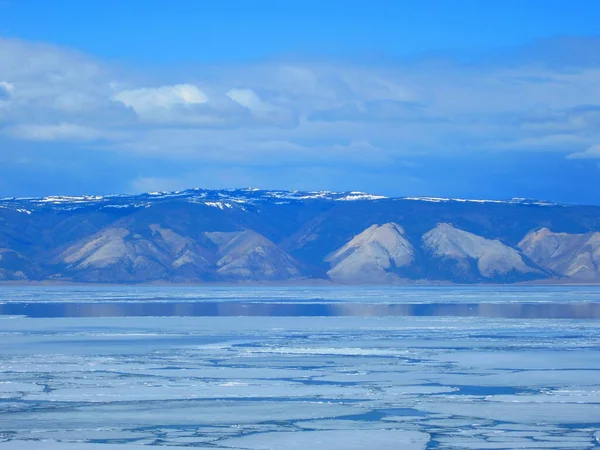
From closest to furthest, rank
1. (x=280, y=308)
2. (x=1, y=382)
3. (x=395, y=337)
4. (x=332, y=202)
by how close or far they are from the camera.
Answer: (x=1, y=382)
(x=395, y=337)
(x=280, y=308)
(x=332, y=202)

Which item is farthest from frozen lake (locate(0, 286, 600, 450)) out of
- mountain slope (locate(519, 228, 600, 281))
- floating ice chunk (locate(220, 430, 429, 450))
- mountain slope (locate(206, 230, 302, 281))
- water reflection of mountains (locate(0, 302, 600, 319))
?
mountain slope (locate(519, 228, 600, 281))

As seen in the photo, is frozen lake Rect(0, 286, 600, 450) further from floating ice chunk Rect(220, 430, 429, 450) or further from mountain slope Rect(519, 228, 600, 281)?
mountain slope Rect(519, 228, 600, 281)

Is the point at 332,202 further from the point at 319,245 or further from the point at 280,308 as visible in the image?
the point at 280,308

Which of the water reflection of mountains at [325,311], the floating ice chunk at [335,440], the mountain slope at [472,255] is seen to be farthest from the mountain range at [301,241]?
the floating ice chunk at [335,440]

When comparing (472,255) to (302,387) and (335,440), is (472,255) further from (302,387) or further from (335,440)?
(335,440)

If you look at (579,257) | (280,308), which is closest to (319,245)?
(579,257)

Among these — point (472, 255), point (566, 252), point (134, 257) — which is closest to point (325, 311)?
point (134, 257)
